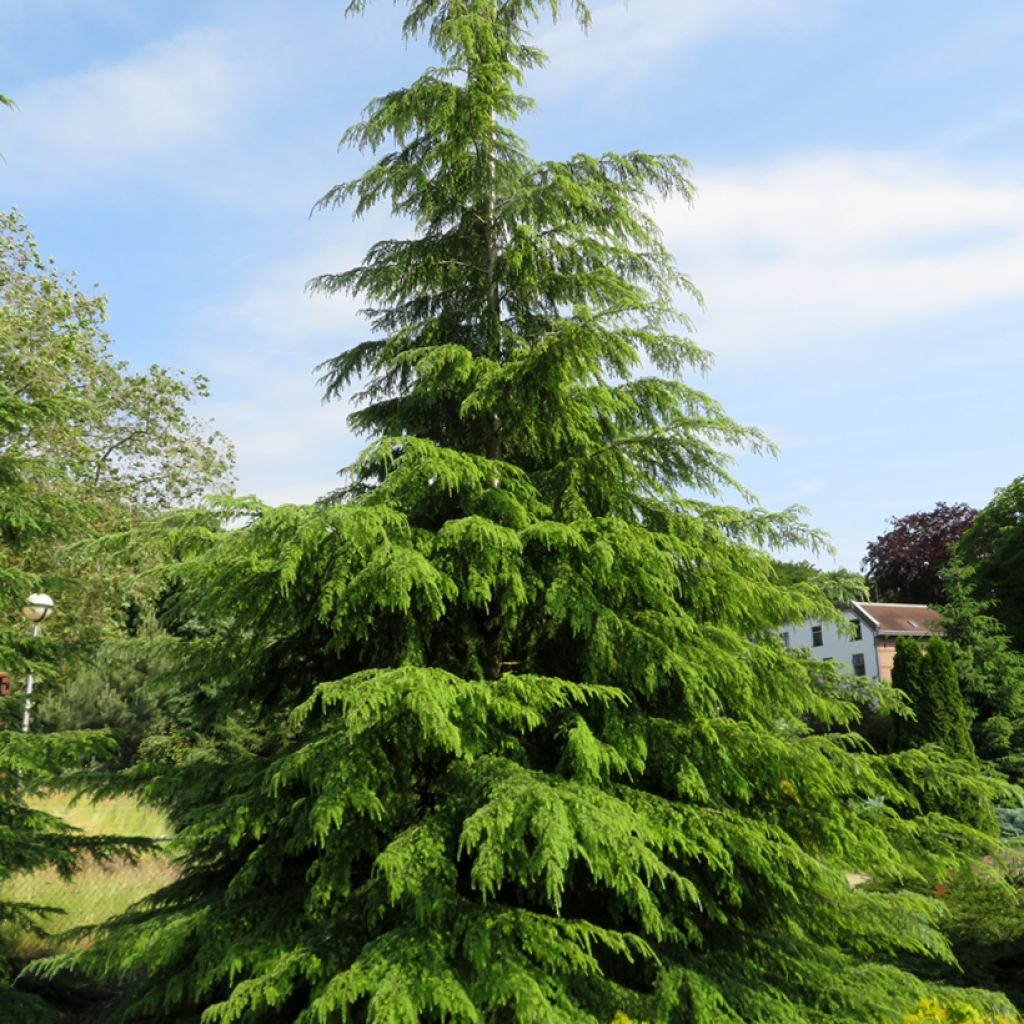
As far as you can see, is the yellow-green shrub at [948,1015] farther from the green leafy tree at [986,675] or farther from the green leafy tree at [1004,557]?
the green leafy tree at [1004,557]

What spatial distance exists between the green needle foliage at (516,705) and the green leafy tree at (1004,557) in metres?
24.7

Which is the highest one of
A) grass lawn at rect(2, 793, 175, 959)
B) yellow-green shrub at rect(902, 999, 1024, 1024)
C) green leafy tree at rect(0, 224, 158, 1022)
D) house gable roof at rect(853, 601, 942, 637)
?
house gable roof at rect(853, 601, 942, 637)

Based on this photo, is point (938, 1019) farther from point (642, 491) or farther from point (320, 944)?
point (642, 491)

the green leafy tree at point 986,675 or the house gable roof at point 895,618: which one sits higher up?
the house gable roof at point 895,618

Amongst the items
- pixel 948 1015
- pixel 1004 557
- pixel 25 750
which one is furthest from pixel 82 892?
pixel 1004 557

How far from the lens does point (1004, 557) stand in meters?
32.9

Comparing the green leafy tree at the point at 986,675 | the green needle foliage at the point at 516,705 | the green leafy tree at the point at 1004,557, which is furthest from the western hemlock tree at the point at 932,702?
the green needle foliage at the point at 516,705

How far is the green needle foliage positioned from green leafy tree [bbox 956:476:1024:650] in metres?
24.7

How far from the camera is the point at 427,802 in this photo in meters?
6.86

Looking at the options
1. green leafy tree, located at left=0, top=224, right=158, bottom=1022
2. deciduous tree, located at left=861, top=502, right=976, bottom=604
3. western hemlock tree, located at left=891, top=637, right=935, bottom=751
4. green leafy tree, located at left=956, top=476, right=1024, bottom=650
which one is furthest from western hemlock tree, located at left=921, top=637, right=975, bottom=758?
deciduous tree, located at left=861, top=502, right=976, bottom=604

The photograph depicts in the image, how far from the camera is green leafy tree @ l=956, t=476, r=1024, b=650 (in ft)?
106

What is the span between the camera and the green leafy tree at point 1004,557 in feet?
106

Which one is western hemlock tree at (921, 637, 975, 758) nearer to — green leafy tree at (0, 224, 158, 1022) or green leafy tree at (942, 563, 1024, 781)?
green leafy tree at (942, 563, 1024, 781)

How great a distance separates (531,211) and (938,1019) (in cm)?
711
